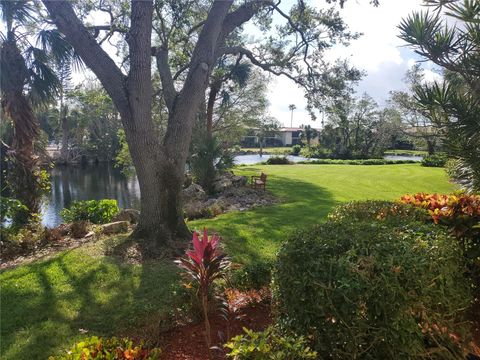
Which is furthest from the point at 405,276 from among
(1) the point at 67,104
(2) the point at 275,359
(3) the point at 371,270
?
(1) the point at 67,104

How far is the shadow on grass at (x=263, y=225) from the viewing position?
245 inches

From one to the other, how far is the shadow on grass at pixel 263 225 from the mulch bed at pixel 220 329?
1.80m

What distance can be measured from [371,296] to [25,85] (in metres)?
9.23

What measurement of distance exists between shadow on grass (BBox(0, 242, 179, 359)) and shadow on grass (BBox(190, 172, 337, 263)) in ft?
4.92

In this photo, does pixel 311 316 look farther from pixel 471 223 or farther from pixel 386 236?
pixel 471 223

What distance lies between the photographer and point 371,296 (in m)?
2.06

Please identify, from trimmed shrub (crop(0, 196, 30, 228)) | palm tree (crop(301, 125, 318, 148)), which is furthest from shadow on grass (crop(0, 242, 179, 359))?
palm tree (crop(301, 125, 318, 148))

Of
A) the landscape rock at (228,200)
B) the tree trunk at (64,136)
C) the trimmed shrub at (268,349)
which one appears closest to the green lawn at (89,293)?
the trimmed shrub at (268,349)

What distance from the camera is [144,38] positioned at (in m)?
5.83

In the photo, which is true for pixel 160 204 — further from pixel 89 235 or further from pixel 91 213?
pixel 91 213

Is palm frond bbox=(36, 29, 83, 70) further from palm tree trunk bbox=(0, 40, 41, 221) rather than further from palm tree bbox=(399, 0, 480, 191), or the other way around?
palm tree bbox=(399, 0, 480, 191)

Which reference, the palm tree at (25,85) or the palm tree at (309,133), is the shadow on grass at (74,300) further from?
the palm tree at (309,133)

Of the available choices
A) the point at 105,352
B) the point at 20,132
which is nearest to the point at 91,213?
the point at 20,132

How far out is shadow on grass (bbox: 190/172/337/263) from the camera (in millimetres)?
6230
